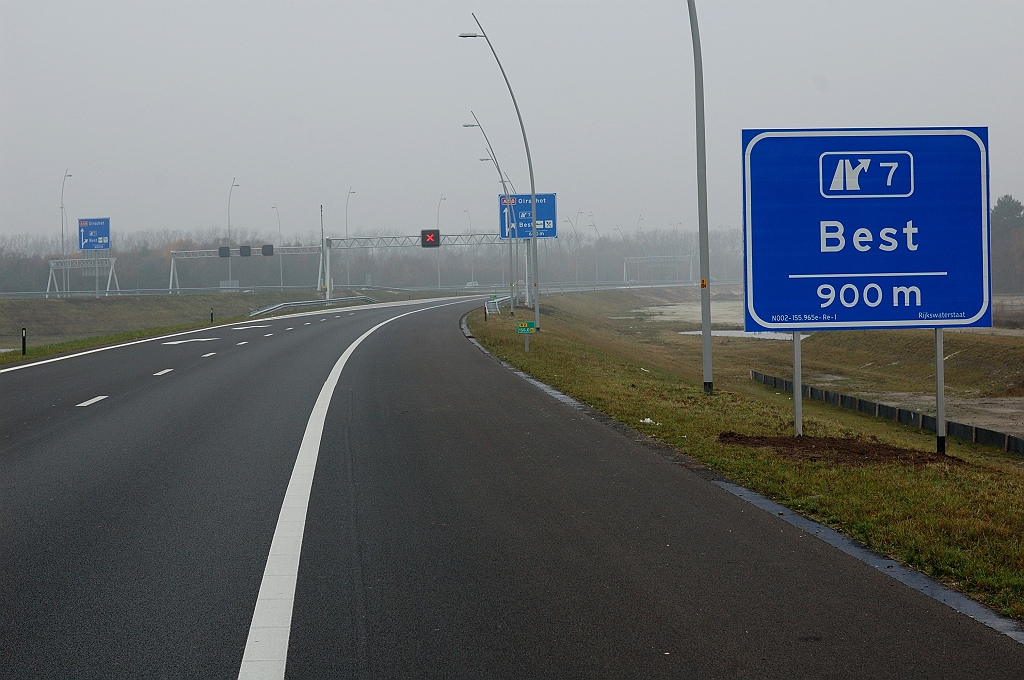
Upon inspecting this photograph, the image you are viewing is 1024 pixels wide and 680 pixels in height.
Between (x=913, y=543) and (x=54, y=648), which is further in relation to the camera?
(x=913, y=543)

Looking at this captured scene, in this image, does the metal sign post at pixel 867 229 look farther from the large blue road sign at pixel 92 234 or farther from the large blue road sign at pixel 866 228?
the large blue road sign at pixel 92 234

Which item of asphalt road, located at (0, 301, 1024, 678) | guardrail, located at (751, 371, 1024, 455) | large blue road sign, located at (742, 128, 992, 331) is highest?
large blue road sign, located at (742, 128, 992, 331)

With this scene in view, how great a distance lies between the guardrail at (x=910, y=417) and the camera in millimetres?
17609

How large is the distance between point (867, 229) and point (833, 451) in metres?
2.58

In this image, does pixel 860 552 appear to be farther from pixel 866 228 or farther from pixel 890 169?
pixel 890 169

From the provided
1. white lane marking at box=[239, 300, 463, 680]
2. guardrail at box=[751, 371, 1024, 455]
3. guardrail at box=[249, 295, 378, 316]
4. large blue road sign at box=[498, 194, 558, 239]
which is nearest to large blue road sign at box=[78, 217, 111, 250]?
guardrail at box=[249, 295, 378, 316]

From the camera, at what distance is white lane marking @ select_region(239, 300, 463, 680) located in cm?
471

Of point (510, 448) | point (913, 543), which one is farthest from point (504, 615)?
point (510, 448)

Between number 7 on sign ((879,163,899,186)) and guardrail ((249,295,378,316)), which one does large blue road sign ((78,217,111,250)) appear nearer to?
guardrail ((249,295,378,316))

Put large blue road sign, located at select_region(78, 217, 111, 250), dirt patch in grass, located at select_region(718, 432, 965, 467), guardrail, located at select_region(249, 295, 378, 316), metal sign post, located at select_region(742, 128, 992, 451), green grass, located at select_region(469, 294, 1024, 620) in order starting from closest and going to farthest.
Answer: green grass, located at select_region(469, 294, 1024, 620) → dirt patch in grass, located at select_region(718, 432, 965, 467) → metal sign post, located at select_region(742, 128, 992, 451) → guardrail, located at select_region(249, 295, 378, 316) → large blue road sign, located at select_region(78, 217, 111, 250)

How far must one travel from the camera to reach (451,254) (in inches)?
7407

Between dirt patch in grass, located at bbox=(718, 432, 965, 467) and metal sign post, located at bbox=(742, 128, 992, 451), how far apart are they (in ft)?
2.57

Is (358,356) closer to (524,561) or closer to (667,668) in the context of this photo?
(524,561)

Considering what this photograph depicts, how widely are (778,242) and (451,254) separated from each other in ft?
581
